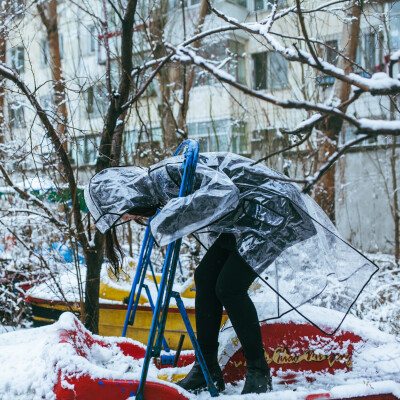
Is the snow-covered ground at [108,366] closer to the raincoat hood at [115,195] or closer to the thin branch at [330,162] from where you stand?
the raincoat hood at [115,195]

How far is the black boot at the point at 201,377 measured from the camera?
3.09 meters

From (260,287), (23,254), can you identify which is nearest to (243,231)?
(260,287)

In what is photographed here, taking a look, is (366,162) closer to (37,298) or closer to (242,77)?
(242,77)

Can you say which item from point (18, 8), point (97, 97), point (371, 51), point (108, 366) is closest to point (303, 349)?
point (108, 366)

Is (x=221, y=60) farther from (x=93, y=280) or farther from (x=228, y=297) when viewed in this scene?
(x=228, y=297)

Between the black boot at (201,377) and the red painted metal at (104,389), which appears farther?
the black boot at (201,377)

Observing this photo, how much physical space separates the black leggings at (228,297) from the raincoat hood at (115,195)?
1.71 feet

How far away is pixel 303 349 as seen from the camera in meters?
3.71

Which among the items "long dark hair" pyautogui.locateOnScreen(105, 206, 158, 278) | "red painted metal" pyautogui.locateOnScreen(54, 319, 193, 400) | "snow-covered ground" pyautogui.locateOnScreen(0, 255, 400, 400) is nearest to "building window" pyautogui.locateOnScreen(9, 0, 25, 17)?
"long dark hair" pyautogui.locateOnScreen(105, 206, 158, 278)

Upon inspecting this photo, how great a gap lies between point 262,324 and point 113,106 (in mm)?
2281

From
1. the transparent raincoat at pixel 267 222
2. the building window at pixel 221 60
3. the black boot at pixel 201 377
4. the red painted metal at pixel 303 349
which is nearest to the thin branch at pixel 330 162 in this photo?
the transparent raincoat at pixel 267 222

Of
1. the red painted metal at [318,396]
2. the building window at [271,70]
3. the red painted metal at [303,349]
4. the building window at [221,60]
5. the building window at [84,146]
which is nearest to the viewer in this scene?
the red painted metal at [318,396]

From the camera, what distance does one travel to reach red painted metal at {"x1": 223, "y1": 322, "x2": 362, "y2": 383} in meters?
3.66

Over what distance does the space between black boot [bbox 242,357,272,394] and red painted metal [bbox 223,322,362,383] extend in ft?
2.03
